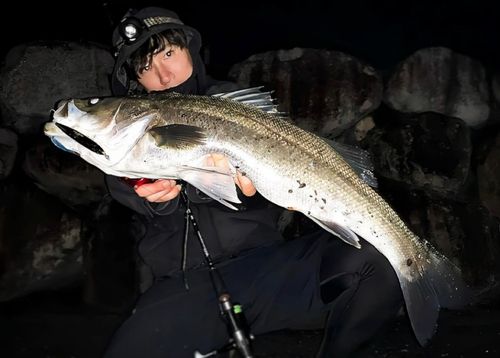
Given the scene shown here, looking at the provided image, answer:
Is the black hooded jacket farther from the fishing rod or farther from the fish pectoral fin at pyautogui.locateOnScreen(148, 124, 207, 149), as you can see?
the fish pectoral fin at pyautogui.locateOnScreen(148, 124, 207, 149)

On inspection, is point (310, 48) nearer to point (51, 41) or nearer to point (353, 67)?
point (353, 67)

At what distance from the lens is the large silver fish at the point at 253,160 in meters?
2.12

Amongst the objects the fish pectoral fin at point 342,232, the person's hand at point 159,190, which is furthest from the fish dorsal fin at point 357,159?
the person's hand at point 159,190

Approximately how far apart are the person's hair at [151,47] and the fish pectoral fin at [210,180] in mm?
1009

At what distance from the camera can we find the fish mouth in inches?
81.6

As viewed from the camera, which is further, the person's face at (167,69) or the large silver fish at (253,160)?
the person's face at (167,69)

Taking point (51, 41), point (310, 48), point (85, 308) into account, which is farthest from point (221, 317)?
point (51, 41)

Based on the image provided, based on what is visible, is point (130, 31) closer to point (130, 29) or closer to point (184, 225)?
point (130, 29)

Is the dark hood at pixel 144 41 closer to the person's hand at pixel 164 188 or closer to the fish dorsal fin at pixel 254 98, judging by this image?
the fish dorsal fin at pixel 254 98

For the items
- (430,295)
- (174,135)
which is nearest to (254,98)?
(174,135)

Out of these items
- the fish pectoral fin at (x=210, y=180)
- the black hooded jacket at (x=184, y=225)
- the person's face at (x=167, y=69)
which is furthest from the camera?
the person's face at (x=167, y=69)

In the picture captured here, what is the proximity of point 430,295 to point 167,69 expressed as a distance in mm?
2092

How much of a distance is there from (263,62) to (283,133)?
294 cm

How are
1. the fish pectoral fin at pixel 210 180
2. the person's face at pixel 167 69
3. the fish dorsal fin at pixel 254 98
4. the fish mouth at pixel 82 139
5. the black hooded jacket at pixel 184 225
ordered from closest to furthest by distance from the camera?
the fish mouth at pixel 82 139, the fish pectoral fin at pixel 210 180, the fish dorsal fin at pixel 254 98, the black hooded jacket at pixel 184 225, the person's face at pixel 167 69
